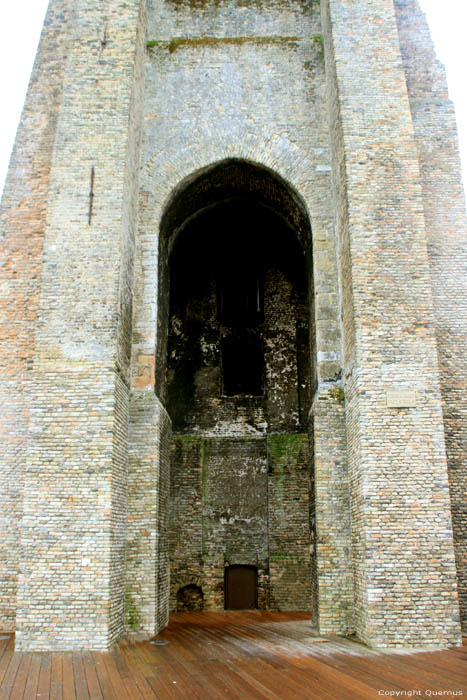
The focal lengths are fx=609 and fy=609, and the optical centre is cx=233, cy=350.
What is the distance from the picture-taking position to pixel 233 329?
47.6 feet

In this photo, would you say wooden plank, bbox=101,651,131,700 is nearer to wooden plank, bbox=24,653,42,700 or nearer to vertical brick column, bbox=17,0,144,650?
vertical brick column, bbox=17,0,144,650

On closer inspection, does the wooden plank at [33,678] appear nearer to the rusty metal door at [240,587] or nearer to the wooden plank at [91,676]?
the wooden plank at [91,676]

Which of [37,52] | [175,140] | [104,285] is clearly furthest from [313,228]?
[37,52]

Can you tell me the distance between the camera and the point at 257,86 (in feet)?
38.8

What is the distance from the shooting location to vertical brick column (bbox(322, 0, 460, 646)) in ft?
26.3

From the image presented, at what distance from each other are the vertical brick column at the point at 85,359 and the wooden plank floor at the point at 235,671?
0.81 m

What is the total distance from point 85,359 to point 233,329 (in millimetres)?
5999

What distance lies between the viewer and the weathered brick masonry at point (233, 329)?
8359mm

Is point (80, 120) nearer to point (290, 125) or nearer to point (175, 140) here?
point (175, 140)

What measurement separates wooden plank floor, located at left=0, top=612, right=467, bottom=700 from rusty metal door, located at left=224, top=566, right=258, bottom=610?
3.58 m

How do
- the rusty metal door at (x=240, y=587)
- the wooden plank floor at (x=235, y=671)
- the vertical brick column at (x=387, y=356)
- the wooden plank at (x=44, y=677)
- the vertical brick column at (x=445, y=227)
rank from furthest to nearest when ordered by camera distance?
the rusty metal door at (x=240, y=587) < the vertical brick column at (x=445, y=227) < the vertical brick column at (x=387, y=356) < the wooden plank at (x=44, y=677) < the wooden plank floor at (x=235, y=671)

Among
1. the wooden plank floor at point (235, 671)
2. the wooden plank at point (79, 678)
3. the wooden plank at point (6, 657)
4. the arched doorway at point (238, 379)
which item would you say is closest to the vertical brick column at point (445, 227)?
the arched doorway at point (238, 379)

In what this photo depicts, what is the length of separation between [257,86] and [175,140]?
199 centimetres

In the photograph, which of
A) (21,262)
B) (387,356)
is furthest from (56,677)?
(21,262)
